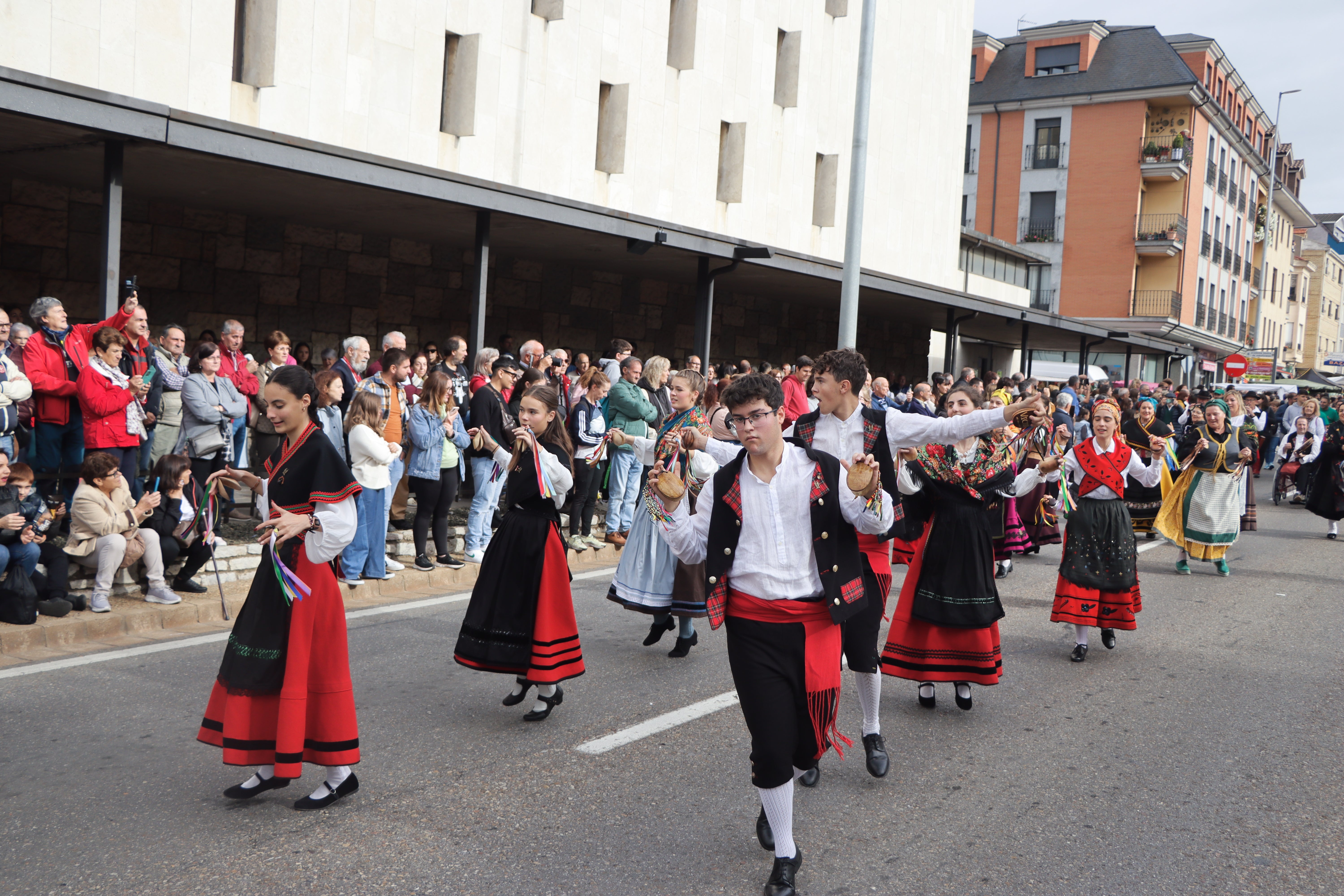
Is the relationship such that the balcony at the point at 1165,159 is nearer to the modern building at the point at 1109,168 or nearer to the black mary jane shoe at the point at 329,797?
the modern building at the point at 1109,168

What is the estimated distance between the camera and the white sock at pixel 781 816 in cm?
403

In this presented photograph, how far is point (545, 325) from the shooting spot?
20359 mm

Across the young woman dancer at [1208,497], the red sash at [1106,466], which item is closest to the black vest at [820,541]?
the red sash at [1106,466]

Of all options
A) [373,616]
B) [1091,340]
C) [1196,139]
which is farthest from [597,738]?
[1196,139]

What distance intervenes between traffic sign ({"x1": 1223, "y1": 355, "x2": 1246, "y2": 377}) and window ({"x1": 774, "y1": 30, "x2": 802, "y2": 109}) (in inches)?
932

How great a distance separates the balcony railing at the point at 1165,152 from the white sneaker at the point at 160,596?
4453cm

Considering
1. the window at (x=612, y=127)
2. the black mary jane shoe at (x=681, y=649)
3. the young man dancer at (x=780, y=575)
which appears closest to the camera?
the young man dancer at (x=780, y=575)

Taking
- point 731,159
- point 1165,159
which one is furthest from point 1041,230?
point 731,159

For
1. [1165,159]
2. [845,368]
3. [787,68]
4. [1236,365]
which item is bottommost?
[845,368]

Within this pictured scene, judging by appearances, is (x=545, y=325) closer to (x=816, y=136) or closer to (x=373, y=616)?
(x=816, y=136)

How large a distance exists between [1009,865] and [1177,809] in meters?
1.14

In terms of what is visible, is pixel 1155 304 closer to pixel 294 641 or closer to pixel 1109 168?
pixel 1109 168

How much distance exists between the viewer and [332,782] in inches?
183

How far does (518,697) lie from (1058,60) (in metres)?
48.4
